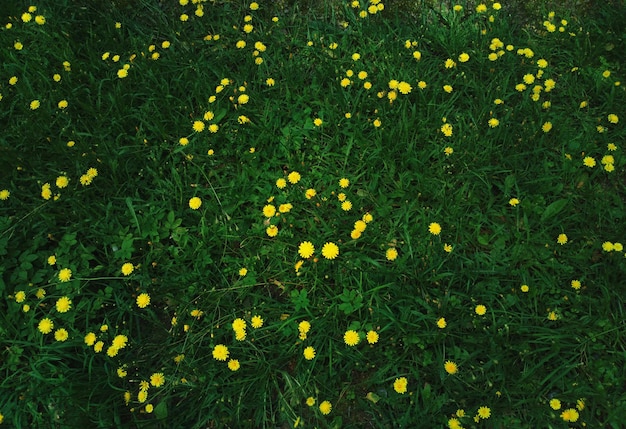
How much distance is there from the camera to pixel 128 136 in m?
2.75

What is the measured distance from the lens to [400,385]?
1997mm

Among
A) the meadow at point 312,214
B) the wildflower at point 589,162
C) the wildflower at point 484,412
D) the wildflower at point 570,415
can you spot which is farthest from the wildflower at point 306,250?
the wildflower at point 589,162

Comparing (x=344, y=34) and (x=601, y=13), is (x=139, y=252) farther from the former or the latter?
(x=601, y=13)

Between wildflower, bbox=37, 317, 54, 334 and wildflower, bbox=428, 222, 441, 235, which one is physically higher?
wildflower, bbox=428, 222, 441, 235

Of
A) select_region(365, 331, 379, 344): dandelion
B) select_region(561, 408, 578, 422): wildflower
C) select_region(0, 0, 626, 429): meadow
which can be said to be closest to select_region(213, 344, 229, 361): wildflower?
select_region(0, 0, 626, 429): meadow

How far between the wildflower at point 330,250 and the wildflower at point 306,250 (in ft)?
0.21

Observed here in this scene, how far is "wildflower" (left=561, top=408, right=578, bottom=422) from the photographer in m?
1.87

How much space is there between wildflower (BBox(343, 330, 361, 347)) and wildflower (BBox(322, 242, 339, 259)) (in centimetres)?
38

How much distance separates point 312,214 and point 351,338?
71 centimetres

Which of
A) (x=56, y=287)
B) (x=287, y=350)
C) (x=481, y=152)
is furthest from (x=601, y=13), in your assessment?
(x=56, y=287)

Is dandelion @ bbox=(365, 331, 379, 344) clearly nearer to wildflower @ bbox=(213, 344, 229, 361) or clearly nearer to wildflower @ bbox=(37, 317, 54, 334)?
wildflower @ bbox=(213, 344, 229, 361)

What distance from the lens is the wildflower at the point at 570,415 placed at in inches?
73.4

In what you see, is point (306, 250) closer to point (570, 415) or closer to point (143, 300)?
point (143, 300)

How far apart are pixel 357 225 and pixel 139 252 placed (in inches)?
45.0
